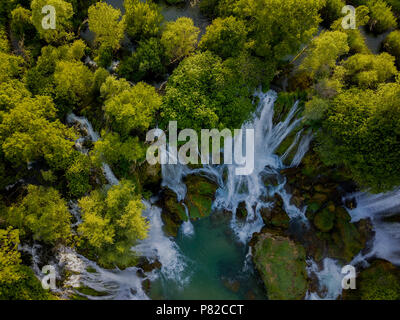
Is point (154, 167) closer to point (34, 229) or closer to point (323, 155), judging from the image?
point (34, 229)

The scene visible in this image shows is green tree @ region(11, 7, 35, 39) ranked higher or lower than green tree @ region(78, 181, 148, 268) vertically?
higher

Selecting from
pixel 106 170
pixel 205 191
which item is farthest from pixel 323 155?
pixel 106 170

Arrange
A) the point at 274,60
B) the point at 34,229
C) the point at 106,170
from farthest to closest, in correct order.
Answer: the point at 106,170
the point at 274,60
the point at 34,229

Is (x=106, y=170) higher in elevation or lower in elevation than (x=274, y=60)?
lower

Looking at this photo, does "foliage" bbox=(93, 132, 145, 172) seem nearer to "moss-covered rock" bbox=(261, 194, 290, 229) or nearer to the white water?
the white water

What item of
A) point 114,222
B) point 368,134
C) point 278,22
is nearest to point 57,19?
point 114,222

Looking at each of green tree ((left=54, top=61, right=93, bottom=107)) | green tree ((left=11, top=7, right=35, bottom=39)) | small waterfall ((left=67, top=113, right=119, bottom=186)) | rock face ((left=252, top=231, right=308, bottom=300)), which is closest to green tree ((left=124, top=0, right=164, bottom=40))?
green tree ((left=54, top=61, right=93, bottom=107))
